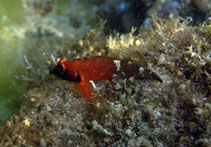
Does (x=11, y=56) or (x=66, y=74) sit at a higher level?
(x=11, y=56)

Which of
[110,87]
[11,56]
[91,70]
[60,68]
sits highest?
[11,56]

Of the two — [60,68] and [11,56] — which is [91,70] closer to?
[60,68]

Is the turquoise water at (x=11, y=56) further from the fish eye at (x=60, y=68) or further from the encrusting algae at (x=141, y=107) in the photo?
the fish eye at (x=60, y=68)

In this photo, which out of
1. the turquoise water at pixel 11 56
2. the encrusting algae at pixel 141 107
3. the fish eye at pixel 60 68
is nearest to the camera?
the encrusting algae at pixel 141 107

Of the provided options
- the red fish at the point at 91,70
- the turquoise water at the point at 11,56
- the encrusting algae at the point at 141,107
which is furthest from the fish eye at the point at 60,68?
the turquoise water at the point at 11,56

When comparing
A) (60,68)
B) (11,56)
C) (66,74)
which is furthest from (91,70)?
(11,56)
